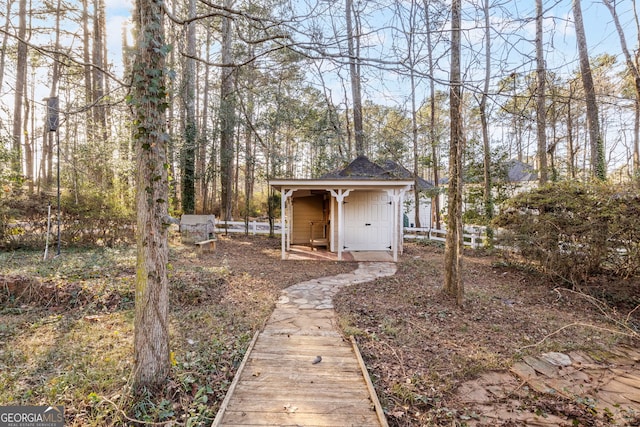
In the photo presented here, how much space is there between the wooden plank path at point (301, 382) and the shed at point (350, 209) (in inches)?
186

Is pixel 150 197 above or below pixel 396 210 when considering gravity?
below

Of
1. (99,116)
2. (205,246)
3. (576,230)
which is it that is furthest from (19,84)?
(576,230)

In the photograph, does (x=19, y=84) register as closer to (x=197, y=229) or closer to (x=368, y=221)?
(x=197, y=229)

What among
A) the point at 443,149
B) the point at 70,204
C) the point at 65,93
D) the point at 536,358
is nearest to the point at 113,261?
the point at 70,204

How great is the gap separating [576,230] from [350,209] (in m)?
5.75

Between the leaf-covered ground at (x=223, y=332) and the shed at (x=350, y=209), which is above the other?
A: the shed at (x=350, y=209)

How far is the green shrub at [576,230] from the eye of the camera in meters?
5.19

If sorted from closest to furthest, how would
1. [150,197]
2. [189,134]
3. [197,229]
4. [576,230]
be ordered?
[150,197] < [576,230] < [197,229] < [189,134]

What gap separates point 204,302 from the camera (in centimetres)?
503

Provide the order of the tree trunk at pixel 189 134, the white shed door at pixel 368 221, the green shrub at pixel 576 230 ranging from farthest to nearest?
the tree trunk at pixel 189 134 → the white shed door at pixel 368 221 → the green shrub at pixel 576 230

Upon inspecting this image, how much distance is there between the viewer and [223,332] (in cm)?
382

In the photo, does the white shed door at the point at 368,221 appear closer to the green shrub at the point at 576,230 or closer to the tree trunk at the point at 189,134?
the green shrub at the point at 576,230

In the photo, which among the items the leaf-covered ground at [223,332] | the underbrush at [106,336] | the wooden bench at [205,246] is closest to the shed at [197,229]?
the wooden bench at [205,246]

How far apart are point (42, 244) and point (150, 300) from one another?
25.6ft
